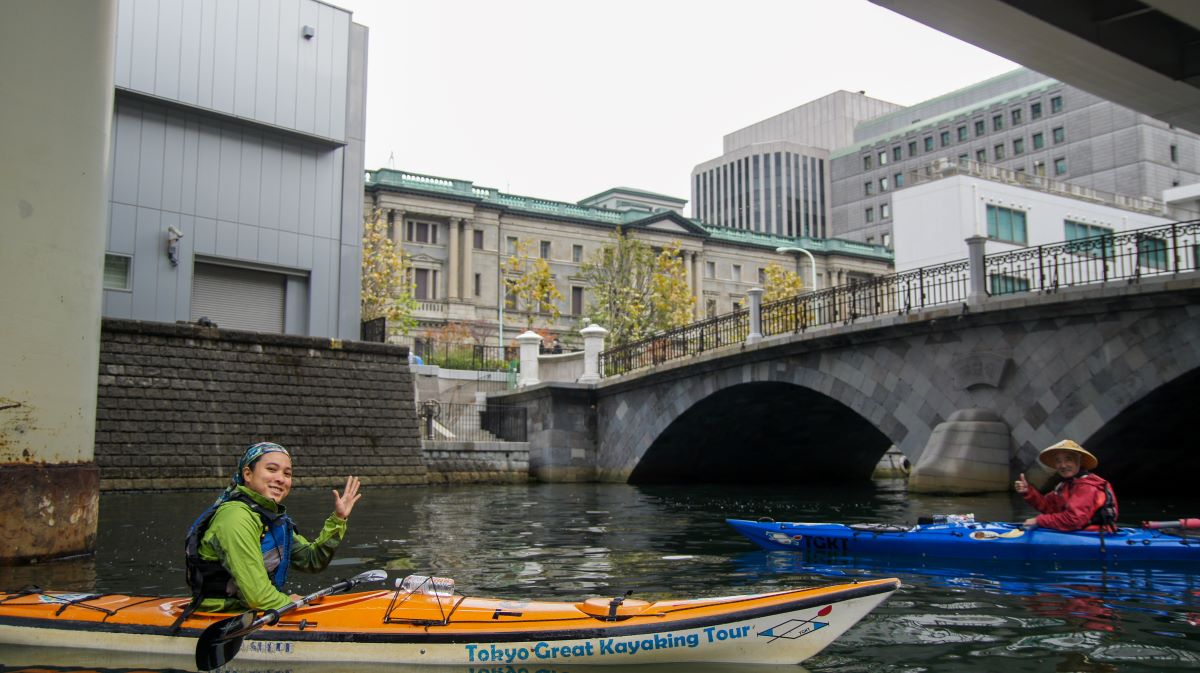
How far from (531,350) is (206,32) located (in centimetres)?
1269

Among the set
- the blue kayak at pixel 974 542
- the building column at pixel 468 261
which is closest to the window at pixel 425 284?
the building column at pixel 468 261

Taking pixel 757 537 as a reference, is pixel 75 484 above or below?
above

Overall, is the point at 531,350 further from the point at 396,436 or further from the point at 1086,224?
the point at 1086,224

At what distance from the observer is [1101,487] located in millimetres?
9875

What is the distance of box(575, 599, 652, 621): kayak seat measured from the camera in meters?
5.57

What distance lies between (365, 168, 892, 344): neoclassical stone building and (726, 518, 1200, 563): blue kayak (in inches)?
1957

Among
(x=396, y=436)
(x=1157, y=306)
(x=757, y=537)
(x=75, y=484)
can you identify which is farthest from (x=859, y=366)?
(x=75, y=484)

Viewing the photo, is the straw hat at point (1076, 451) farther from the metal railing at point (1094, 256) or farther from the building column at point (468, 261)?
the building column at point (468, 261)

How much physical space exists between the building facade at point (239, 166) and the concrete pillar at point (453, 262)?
122 feet

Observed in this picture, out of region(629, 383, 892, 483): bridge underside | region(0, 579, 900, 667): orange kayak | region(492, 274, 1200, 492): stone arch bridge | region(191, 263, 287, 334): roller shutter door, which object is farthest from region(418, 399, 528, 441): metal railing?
region(0, 579, 900, 667): orange kayak

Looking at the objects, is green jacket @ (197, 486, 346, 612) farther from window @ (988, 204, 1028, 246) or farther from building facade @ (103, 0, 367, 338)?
window @ (988, 204, 1028, 246)

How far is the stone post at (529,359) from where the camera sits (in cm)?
3027

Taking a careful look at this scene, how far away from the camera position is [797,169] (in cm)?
10631

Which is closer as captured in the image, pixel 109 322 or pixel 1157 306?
pixel 1157 306
